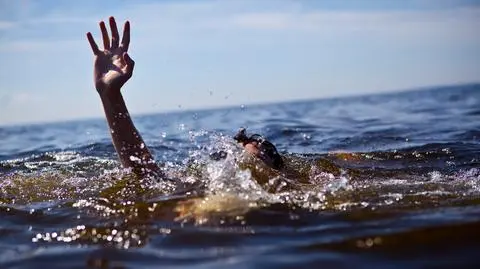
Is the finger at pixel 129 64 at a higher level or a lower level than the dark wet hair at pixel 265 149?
higher

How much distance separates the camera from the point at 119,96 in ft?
17.3

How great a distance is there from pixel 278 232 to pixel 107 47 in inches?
112

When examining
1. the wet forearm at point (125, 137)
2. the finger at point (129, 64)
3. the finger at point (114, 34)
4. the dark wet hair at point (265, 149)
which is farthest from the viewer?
the dark wet hair at point (265, 149)

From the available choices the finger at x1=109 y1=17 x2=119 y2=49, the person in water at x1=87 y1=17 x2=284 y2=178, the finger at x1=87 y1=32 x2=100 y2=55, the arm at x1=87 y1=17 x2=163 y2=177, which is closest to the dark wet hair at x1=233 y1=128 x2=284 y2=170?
the person in water at x1=87 y1=17 x2=284 y2=178

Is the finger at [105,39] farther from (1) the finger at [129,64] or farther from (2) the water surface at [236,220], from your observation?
(2) the water surface at [236,220]

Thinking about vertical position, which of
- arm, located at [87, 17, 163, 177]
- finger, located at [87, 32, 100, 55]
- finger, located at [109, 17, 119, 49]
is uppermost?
finger, located at [109, 17, 119, 49]

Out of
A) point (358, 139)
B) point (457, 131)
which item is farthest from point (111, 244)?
point (457, 131)

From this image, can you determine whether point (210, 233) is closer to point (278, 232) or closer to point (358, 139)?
point (278, 232)

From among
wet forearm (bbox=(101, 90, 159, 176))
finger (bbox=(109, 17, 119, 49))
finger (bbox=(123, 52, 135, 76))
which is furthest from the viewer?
finger (bbox=(109, 17, 119, 49))

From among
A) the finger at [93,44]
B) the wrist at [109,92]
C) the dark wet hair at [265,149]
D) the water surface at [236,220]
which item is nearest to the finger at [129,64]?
the wrist at [109,92]

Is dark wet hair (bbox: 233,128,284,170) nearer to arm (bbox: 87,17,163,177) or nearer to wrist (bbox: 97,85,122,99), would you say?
arm (bbox: 87,17,163,177)

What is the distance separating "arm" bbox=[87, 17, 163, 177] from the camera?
520 centimetres

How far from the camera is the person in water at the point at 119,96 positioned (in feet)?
17.1

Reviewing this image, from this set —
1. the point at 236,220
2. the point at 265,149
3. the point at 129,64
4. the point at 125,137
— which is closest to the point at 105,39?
the point at 129,64
